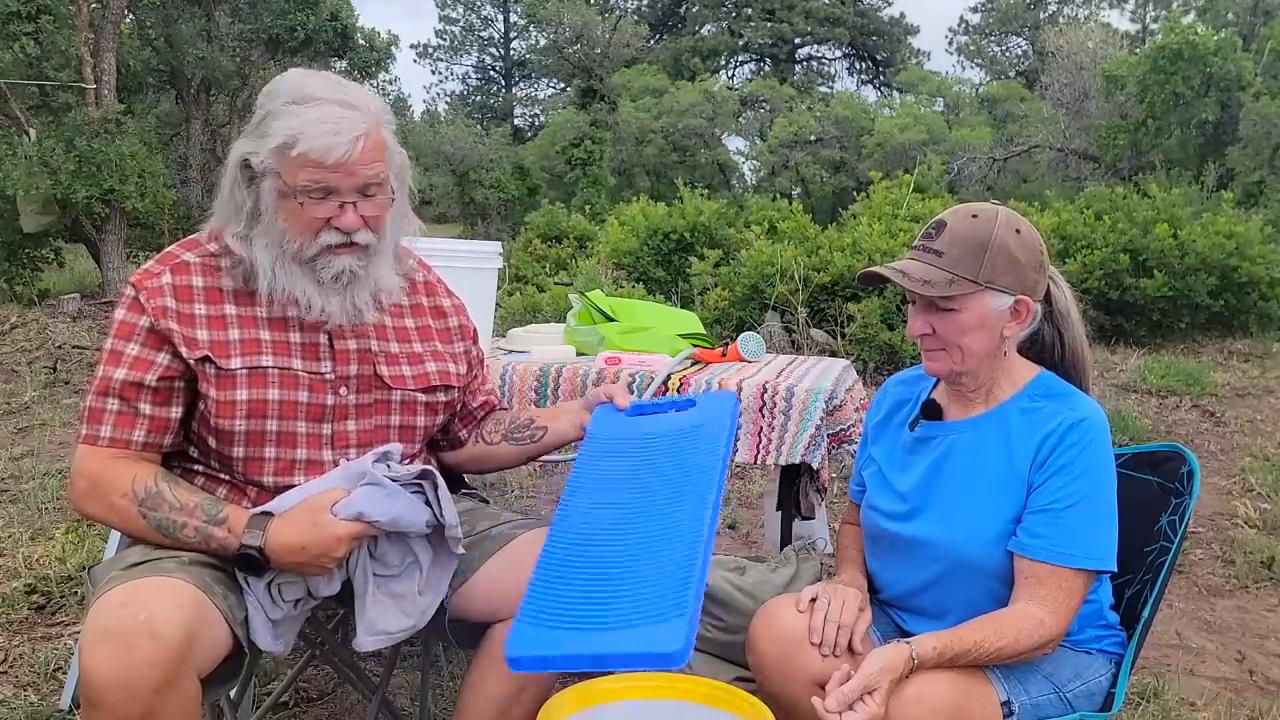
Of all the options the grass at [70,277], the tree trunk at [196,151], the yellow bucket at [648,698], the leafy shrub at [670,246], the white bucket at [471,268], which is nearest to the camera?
the yellow bucket at [648,698]

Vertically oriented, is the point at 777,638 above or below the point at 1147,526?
below

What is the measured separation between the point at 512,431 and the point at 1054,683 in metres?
1.13

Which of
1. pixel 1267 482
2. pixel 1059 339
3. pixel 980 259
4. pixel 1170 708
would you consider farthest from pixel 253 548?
pixel 1267 482

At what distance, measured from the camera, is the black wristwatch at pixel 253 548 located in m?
1.63

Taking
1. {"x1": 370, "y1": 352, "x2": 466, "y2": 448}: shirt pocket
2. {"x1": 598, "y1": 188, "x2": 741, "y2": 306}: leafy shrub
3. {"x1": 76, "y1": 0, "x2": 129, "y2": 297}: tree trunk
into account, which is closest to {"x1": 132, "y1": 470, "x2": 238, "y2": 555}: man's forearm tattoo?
{"x1": 370, "y1": 352, "x2": 466, "y2": 448}: shirt pocket

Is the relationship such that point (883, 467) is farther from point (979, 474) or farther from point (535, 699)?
point (535, 699)

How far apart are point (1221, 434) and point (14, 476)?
5686 millimetres

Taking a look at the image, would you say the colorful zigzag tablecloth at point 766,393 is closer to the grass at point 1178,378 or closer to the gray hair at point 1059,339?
the gray hair at point 1059,339

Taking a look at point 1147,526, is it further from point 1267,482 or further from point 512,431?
point 1267,482

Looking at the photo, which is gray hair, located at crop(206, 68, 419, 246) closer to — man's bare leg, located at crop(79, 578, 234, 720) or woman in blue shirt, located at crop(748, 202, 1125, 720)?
man's bare leg, located at crop(79, 578, 234, 720)

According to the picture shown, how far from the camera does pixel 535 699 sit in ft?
5.71

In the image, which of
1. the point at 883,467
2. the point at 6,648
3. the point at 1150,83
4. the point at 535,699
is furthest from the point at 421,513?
the point at 1150,83

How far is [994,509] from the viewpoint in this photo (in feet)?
5.31

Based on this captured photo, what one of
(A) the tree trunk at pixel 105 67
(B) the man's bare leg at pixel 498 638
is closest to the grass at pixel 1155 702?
(B) the man's bare leg at pixel 498 638
